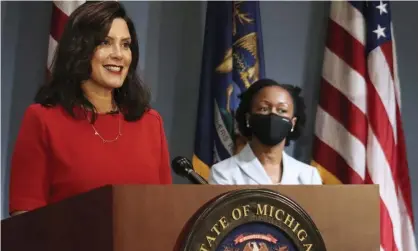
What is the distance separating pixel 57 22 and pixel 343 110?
135 centimetres

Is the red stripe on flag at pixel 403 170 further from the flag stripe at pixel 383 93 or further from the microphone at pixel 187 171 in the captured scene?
the microphone at pixel 187 171

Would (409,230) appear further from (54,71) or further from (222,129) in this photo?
(54,71)

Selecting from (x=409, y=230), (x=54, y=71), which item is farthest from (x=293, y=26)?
(x=54, y=71)

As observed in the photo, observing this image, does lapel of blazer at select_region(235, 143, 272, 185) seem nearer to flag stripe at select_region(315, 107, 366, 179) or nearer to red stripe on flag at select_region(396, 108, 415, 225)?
flag stripe at select_region(315, 107, 366, 179)

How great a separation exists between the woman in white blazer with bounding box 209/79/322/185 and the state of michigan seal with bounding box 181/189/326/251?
4.78 ft

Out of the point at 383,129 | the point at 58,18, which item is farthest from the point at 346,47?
the point at 58,18

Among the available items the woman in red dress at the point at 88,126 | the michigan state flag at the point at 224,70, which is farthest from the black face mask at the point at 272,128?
the woman in red dress at the point at 88,126

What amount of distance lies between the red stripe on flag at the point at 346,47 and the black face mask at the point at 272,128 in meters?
0.82

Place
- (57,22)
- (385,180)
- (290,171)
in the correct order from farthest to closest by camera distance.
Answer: (385,180) < (57,22) < (290,171)

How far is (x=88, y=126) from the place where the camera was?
1558 millimetres

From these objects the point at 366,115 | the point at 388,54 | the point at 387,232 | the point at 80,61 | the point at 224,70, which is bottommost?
the point at 387,232

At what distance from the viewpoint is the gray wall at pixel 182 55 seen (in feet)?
10.7

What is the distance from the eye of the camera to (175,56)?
3.47m

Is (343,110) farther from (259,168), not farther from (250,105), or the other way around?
(259,168)
